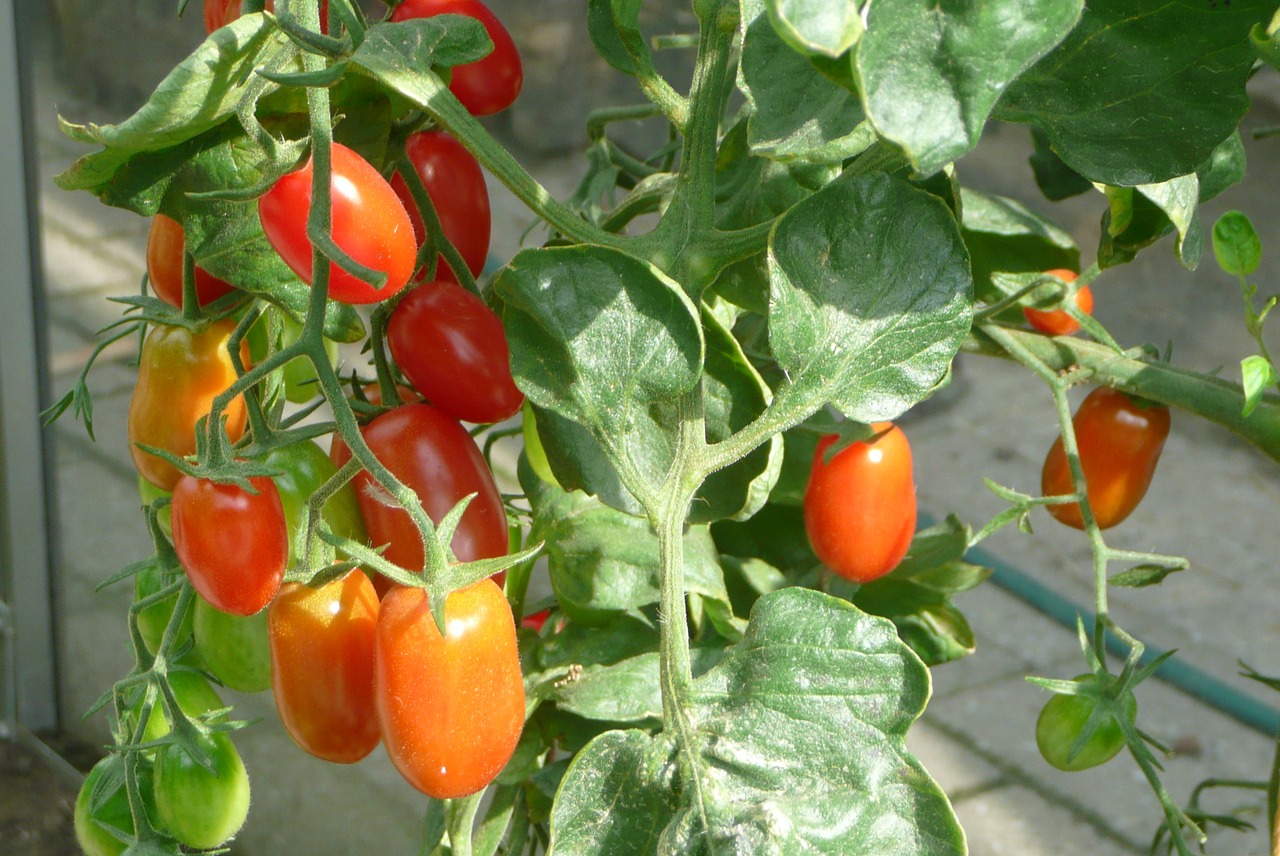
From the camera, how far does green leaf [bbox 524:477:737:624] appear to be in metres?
0.41

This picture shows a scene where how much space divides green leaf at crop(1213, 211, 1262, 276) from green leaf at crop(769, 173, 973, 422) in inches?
6.3

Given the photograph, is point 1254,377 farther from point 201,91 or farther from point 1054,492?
point 201,91

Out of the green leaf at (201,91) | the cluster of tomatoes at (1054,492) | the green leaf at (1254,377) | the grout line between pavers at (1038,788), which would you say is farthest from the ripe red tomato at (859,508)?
the grout line between pavers at (1038,788)

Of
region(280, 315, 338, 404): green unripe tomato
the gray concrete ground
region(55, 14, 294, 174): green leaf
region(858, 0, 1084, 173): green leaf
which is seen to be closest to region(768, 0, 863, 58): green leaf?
region(858, 0, 1084, 173): green leaf

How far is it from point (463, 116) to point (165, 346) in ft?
0.44

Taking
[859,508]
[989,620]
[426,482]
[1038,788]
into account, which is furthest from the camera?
[989,620]

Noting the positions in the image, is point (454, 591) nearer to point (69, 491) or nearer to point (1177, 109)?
point (1177, 109)

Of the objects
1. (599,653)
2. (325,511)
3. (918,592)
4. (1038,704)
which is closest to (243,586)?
(325,511)

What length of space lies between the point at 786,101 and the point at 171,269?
0.62ft

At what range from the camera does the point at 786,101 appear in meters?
0.26

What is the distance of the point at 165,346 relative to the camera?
1.19 feet

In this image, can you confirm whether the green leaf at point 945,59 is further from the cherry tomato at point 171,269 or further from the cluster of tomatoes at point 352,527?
the cherry tomato at point 171,269

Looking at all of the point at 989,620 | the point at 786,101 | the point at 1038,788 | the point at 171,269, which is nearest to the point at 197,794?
the point at 171,269

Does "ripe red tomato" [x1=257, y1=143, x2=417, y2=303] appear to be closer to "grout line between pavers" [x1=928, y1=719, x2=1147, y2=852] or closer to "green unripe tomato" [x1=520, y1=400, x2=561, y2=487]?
"green unripe tomato" [x1=520, y1=400, x2=561, y2=487]
